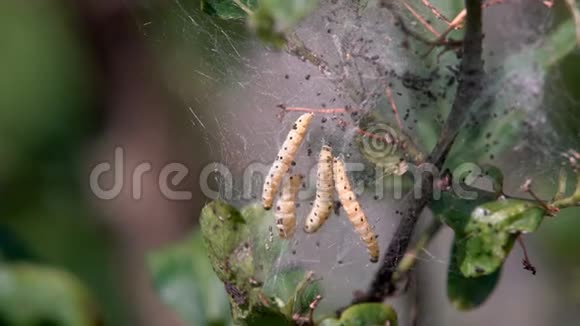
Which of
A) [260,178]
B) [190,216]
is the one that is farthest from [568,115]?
[190,216]

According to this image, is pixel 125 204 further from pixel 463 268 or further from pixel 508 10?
pixel 463 268

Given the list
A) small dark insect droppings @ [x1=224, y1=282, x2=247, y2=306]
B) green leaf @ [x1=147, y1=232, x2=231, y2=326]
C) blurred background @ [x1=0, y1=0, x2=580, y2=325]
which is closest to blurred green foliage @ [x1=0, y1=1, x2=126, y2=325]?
blurred background @ [x1=0, y1=0, x2=580, y2=325]

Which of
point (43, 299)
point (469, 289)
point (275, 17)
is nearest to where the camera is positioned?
point (275, 17)

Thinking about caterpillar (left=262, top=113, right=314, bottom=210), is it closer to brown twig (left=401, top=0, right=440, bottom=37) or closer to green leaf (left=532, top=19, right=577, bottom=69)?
brown twig (left=401, top=0, right=440, bottom=37)

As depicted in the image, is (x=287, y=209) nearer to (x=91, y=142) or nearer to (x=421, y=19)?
(x=421, y=19)

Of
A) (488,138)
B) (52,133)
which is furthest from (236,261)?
(52,133)

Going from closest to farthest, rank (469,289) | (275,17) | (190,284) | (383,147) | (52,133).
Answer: (275,17)
(383,147)
(469,289)
(190,284)
(52,133)
